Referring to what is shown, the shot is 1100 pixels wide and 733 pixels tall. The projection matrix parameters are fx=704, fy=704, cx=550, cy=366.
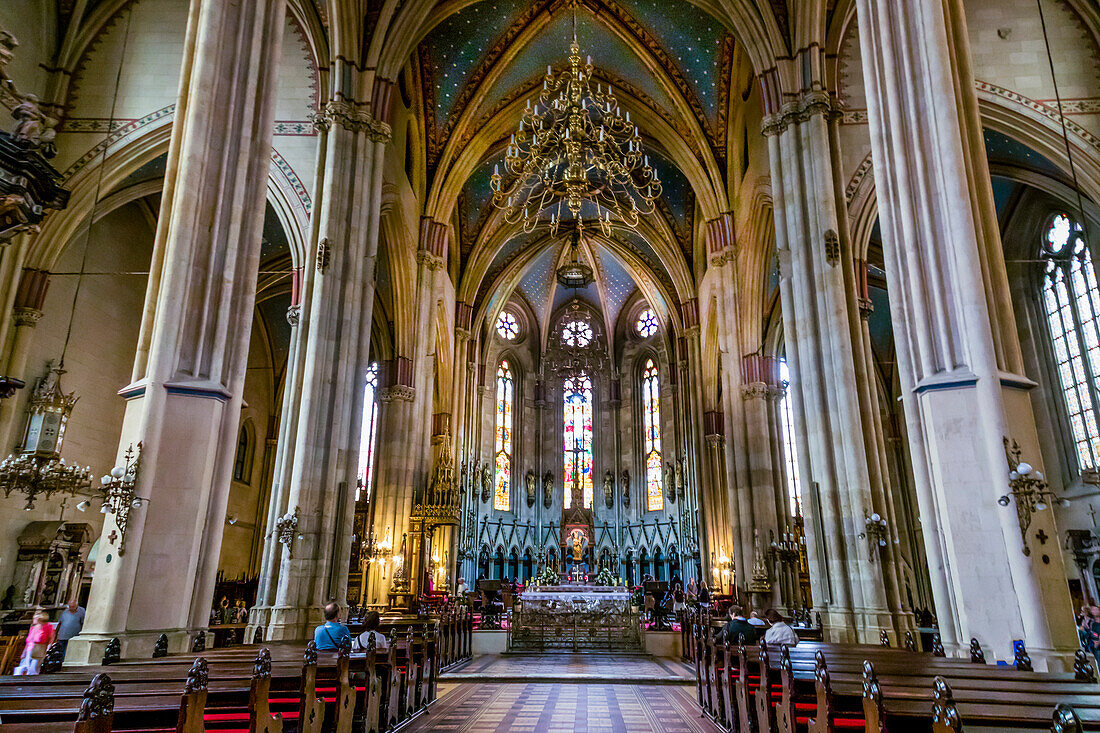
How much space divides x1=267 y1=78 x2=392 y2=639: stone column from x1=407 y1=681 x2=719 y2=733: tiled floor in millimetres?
2850

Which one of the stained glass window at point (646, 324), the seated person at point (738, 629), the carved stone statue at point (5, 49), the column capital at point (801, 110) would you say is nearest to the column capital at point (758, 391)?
the column capital at point (801, 110)

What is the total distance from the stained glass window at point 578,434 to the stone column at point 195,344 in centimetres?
2492

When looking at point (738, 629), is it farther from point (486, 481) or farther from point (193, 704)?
point (486, 481)

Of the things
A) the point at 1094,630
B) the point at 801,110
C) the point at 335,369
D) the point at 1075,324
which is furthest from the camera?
the point at 1075,324

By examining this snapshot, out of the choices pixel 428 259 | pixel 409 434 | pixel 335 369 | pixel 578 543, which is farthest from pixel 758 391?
pixel 578 543

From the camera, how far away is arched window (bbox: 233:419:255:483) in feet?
74.5

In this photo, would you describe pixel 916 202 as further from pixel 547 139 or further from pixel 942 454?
pixel 547 139

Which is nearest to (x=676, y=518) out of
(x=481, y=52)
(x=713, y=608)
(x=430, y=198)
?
(x=713, y=608)

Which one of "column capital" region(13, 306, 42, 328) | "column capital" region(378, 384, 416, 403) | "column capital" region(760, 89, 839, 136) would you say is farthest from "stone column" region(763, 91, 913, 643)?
"column capital" region(13, 306, 42, 328)

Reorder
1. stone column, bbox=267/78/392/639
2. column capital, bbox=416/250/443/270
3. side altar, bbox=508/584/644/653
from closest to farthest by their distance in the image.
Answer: stone column, bbox=267/78/392/639 → side altar, bbox=508/584/644/653 → column capital, bbox=416/250/443/270

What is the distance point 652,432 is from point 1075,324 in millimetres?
17788

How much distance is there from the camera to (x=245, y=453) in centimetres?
2312

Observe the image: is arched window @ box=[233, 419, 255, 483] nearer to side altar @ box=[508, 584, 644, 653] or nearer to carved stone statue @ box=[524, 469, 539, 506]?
side altar @ box=[508, 584, 644, 653]

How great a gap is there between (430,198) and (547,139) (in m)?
8.84
